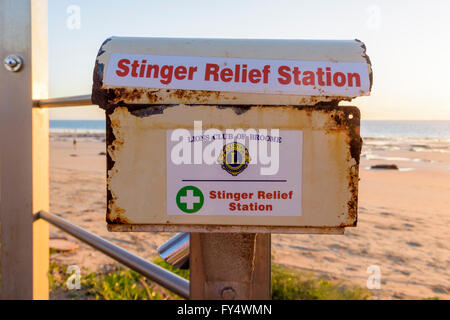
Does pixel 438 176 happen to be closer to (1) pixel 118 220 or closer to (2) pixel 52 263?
(2) pixel 52 263

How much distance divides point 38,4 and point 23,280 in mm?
871

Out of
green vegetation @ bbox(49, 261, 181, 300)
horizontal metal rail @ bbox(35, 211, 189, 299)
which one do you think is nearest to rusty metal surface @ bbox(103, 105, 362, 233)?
horizontal metal rail @ bbox(35, 211, 189, 299)

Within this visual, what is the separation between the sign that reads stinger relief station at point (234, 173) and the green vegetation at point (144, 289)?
1.63 metres

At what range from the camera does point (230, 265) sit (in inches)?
24.4

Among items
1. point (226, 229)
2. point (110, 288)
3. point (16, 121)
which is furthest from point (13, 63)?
point (110, 288)

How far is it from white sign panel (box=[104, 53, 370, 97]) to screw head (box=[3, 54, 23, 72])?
0.66m

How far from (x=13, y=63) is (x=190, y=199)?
2.75 ft

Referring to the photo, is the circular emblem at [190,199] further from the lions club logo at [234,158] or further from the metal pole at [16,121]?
the metal pole at [16,121]

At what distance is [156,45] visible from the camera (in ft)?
1.84

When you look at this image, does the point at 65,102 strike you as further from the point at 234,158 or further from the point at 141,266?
the point at 234,158

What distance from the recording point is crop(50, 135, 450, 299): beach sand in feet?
9.05

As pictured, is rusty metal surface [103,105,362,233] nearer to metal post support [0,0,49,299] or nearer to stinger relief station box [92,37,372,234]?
stinger relief station box [92,37,372,234]

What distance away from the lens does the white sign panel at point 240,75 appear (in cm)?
52
